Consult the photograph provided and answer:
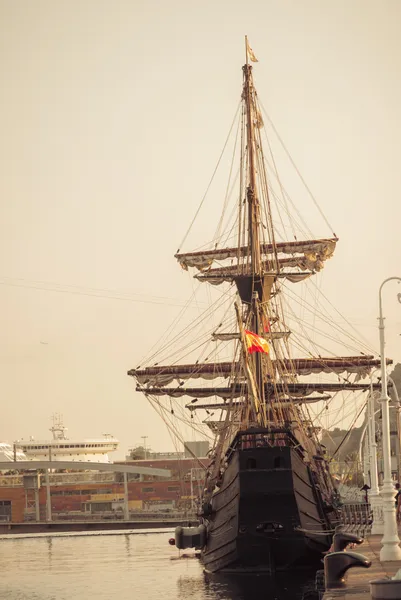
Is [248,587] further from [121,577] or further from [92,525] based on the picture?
[92,525]

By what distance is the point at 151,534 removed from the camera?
9244 cm

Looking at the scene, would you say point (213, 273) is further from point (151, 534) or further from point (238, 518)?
point (151, 534)

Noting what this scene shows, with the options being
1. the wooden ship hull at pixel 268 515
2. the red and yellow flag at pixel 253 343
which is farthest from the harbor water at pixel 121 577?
the red and yellow flag at pixel 253 343

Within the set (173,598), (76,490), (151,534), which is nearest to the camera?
(173,598)

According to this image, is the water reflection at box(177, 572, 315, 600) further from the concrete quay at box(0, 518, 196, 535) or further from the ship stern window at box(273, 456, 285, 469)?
the concrete quay at box(0, 518, 196, 535)

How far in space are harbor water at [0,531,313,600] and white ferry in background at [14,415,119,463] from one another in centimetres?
9642

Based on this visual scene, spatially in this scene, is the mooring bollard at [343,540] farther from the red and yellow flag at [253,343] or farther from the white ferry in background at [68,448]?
the white ferry in background at [68,448]

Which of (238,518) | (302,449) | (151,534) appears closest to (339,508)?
(302,449)

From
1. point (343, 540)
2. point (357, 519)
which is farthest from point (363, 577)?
point (357, 519)

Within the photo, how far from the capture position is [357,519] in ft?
171

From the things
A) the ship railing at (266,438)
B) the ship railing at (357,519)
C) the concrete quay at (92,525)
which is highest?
the ship railing at (266,438)

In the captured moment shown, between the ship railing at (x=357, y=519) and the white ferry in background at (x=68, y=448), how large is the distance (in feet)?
393

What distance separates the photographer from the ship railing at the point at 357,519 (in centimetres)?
4406

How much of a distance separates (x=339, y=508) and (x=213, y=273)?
47.3 ft
